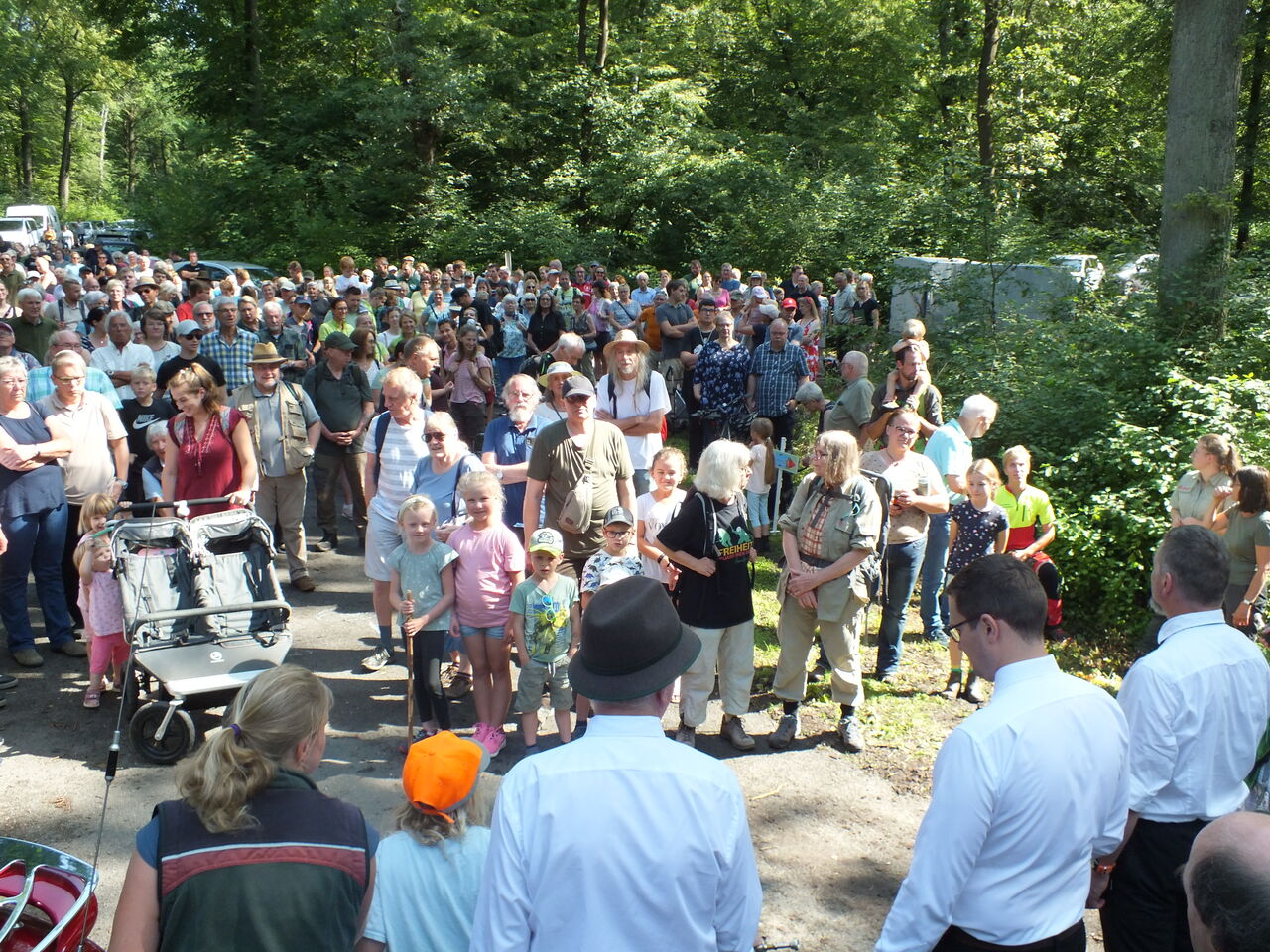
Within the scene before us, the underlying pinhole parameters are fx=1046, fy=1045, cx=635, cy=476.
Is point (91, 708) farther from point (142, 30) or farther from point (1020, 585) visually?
point (142, 30)

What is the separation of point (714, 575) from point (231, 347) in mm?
5957

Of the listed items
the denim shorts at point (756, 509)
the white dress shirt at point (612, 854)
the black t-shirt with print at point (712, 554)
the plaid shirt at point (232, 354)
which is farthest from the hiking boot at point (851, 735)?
the plaid shirt at point (232, 354)

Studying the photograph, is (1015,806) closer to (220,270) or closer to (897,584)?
(897,584)

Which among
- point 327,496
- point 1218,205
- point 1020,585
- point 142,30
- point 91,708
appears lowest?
point 91,708

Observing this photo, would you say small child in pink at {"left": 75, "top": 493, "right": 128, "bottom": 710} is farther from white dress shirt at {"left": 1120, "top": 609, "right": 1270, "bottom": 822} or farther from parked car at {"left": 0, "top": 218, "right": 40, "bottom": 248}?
parked car at {"left": 0, "top": 218, "right": 40, "bottom": 248}

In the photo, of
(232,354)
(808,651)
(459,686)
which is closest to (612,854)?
(808,651)

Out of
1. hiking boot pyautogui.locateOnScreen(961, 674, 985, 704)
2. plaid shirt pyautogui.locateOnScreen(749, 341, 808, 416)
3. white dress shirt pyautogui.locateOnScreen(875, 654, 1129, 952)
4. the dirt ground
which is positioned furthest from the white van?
white dress shirt pyautogui.locateOnScreen(875, 654, 1129, 952)

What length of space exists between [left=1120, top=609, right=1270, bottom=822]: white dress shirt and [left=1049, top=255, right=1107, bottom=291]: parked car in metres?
9.54

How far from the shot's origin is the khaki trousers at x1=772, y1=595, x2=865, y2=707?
6.05m

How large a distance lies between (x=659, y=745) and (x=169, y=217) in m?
32.2

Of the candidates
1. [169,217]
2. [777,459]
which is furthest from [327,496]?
[169,217]

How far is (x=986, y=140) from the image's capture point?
902 inches

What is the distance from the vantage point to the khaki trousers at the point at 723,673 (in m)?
5.88

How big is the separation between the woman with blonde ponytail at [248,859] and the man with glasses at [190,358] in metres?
6.11
